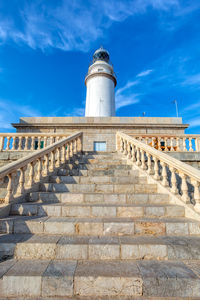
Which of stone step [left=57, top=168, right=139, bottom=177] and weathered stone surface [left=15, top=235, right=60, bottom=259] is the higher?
stone step [left=57, top=168, right=139, bottom=177]

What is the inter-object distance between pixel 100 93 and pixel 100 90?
1.82 ft

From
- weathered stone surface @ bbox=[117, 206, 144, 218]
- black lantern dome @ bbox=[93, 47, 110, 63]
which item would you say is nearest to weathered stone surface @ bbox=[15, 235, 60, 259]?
weathered stone surface @ bbox=[117, 206, 144, 218]

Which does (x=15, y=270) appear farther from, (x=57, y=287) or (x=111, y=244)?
(x=111, y=244)

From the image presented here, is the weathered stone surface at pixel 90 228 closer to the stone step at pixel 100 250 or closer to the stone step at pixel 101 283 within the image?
the stone step at pixel 100 250

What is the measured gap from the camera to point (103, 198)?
346 centimetres

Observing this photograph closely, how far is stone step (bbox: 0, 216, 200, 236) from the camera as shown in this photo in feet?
8.34

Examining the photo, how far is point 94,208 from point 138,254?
3.84ft

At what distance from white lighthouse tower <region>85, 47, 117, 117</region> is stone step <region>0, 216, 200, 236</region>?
52.2 ft

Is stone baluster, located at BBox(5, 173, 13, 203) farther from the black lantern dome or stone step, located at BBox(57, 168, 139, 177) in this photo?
the black lantern dome

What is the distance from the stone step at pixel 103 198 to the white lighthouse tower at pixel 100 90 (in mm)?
14996

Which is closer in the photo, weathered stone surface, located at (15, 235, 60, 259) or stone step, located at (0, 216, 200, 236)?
weathered stone surface, located at (15, 235, 60, 259)

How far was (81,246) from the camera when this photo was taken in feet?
6.99

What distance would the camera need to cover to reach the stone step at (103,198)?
3434 millimetres

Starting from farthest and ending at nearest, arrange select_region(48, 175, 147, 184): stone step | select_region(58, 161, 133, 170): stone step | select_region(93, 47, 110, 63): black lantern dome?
1. select_region(93, 47, 110, 63): black lantern dome
2. select_region(58, 161, 133, 170): stone step
3. select_region(48, 175, 147, 184): stone step
